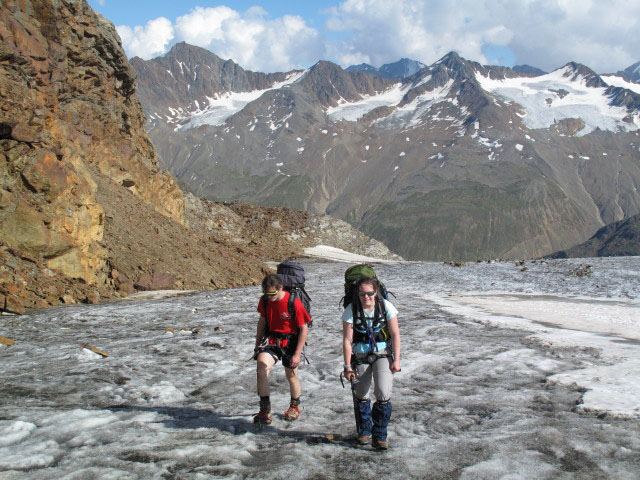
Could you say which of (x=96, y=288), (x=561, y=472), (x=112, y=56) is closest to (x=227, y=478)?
(x=561, y=472)

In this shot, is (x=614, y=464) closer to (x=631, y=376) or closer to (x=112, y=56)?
(x=631, y=376)

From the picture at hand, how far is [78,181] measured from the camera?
20188mm

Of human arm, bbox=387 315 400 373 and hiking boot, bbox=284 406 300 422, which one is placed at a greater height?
human arm, bbox=387 315 400 373

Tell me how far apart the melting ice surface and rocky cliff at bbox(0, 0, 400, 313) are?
3.61 meters

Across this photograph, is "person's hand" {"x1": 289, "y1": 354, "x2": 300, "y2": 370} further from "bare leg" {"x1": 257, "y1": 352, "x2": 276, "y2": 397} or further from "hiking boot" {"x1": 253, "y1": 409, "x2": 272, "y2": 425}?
"hiking boot" {"x1": 253, "y1": 409, "x2": 272, "y2": 425}

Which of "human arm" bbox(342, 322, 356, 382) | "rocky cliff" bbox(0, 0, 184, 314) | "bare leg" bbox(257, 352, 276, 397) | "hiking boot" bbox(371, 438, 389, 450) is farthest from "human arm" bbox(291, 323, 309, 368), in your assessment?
"rocky cliff" bbox(0, 0, 184, 314)

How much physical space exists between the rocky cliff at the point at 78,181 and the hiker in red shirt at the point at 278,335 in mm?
11566

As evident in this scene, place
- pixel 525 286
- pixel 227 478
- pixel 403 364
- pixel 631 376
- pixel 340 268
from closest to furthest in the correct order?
1. pixel 227 478
2. pixel 631 376
3. pixel 403 364
4. pixel 525 286
5. pixel 340 268

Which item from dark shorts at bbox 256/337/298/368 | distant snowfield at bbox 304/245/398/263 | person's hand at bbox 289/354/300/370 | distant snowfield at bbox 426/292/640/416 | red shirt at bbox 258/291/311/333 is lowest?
distant snowfield at bbox 426/292/640/416

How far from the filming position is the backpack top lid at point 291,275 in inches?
273

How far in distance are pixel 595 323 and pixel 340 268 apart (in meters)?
26.5

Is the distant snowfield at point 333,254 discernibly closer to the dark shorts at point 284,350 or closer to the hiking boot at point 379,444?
the dark shorts at point 284,350

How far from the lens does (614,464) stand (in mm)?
5098

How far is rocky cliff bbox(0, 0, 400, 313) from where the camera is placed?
17.8 meters
